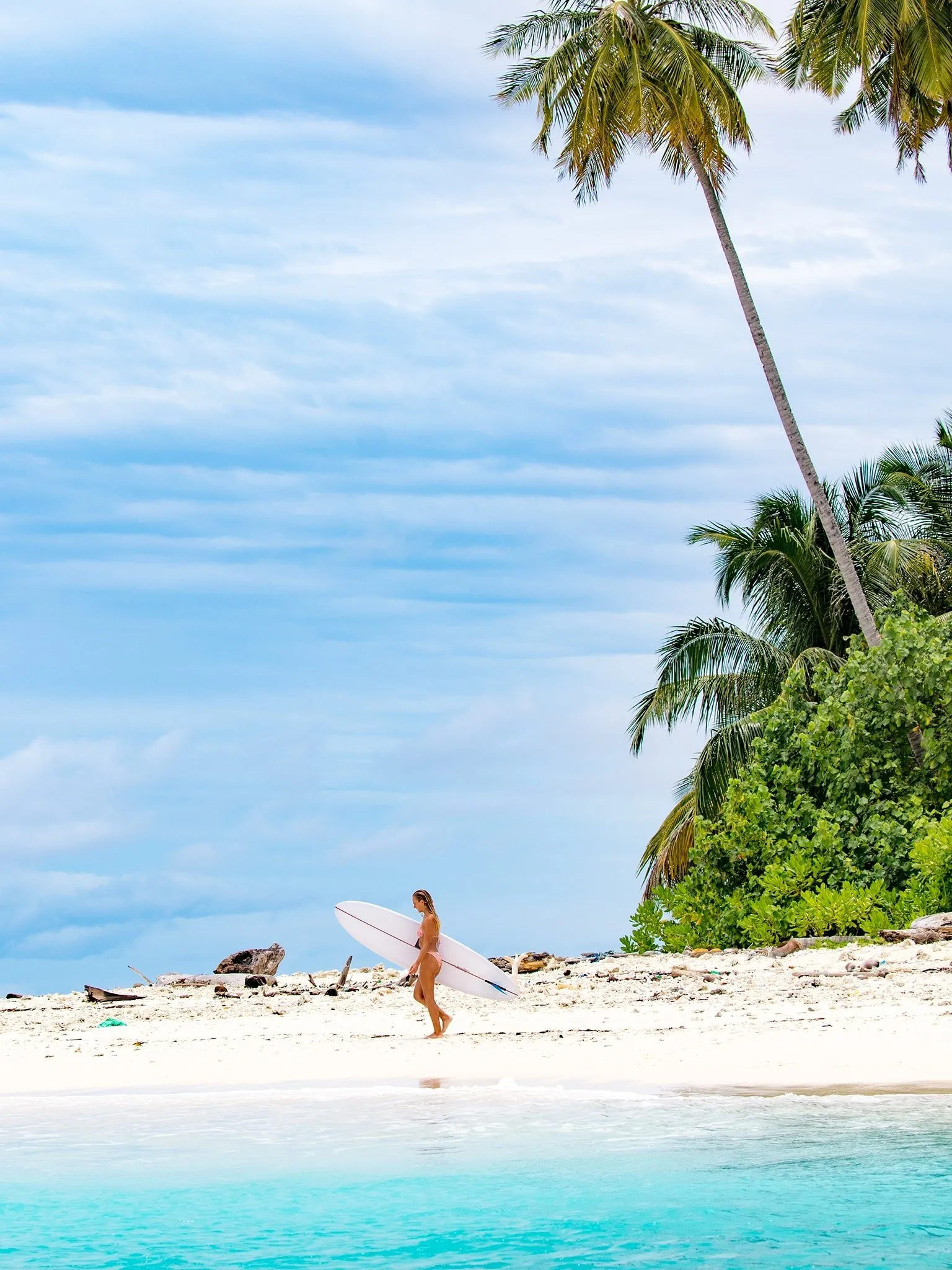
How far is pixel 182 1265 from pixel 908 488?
25199 millimetres

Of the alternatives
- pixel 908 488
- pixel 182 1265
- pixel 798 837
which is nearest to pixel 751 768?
pixel 798 837

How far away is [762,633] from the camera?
26.7 meters

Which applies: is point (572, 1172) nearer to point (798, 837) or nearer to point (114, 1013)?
point (114, 1013)

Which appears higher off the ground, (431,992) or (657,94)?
(657,94)

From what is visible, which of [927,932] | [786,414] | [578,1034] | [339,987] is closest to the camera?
[578,1034]

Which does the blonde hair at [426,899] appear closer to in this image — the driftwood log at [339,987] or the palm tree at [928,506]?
the driftwood log at [339,987]

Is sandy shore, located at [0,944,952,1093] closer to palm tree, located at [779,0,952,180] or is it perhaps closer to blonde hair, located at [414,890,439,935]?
blonde hair, located at [414,890,439,935]

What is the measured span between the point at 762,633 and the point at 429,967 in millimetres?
15954

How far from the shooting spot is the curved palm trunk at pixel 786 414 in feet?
72.0

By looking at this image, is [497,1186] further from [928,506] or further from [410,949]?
[928,506]

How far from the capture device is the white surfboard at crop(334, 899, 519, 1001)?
45.2 ft

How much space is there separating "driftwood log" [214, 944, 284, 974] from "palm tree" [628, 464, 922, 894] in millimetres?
8398

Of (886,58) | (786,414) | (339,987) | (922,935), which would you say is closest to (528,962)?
(339,987)

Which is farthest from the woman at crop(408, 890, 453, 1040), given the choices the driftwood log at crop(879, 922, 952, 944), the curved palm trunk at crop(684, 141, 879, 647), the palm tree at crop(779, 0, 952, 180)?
the palm tree at crop(779, 0, 952, 180)
